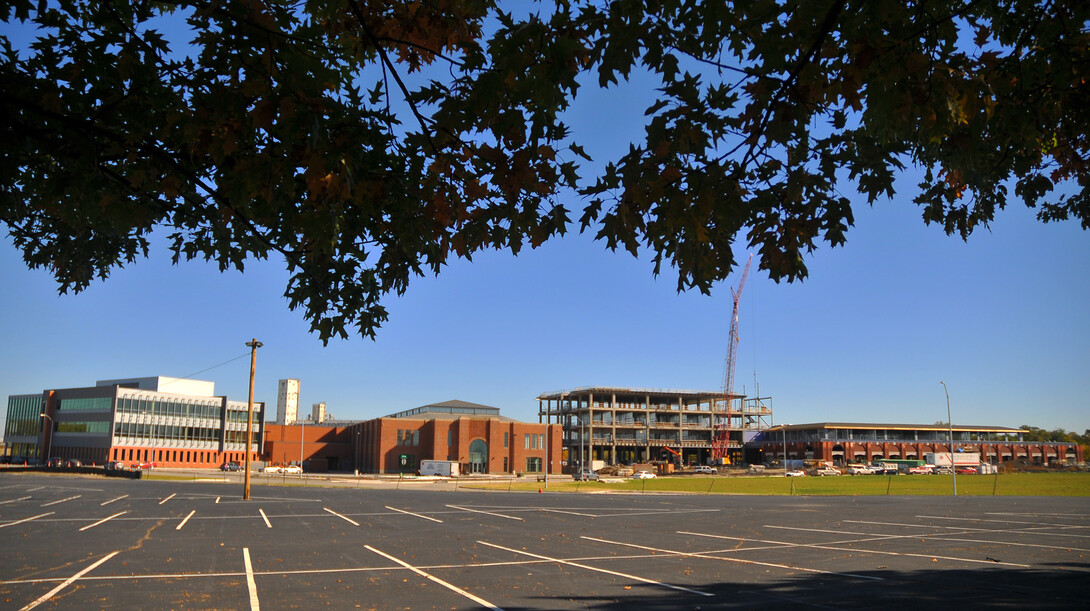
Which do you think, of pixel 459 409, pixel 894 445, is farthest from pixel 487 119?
pixel 894 445

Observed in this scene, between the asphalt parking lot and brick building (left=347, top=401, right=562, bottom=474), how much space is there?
71.0 metres

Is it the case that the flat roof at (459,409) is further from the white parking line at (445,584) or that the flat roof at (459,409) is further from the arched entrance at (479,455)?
the white parking line at (445,584)

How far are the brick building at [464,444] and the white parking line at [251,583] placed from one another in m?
79.2

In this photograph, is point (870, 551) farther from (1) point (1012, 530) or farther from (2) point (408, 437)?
(2) point (408, 437)

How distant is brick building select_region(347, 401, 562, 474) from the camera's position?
95625 millimetres

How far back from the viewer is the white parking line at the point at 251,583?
32.3 feet

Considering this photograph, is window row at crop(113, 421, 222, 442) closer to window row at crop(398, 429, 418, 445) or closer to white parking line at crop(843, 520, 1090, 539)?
window row at crop(398, 429, 418, 445)

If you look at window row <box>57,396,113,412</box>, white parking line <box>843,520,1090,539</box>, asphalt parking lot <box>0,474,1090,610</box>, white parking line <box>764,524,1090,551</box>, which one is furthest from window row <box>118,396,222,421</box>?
white parking line <box>843,520,1090,539</box>

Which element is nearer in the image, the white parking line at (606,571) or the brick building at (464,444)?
the white parking line at (606,571)

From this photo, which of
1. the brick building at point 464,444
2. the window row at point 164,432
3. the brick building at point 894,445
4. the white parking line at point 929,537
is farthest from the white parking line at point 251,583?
the brick building at point 894,445

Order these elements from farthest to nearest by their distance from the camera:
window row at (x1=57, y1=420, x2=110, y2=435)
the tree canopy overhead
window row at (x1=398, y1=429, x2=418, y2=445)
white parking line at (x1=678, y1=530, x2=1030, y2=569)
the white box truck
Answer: window row at (x1=398, y1=429, x2=418, y2=445) → window row at (x1=57, y1=420, x2=110, y2=435) → the white box truck → white parking line at (x1=678, y1=530, x2=1030, y2=569) → the tree canopy overhead

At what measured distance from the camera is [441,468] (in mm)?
86188

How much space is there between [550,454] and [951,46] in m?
99.0

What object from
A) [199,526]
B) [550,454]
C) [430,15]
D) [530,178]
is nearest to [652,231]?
[530,178]
